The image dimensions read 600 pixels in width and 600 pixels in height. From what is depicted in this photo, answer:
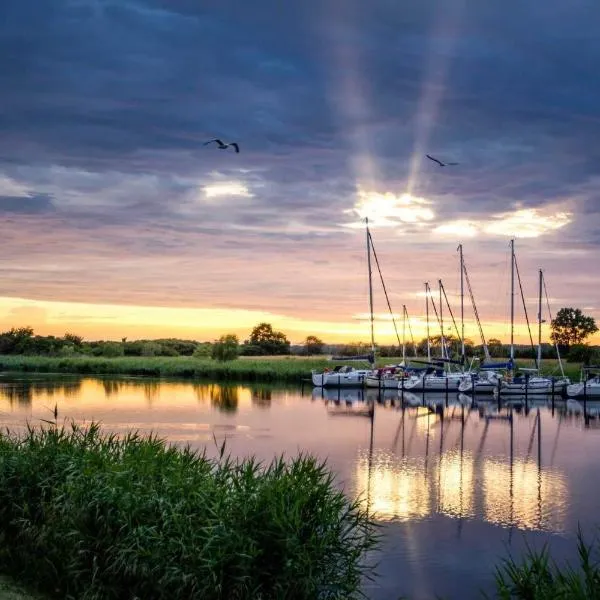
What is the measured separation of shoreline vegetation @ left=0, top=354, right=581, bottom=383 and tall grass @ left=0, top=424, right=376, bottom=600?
81.0 metres

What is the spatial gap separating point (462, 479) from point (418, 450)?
9216mm

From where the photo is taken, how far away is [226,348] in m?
114

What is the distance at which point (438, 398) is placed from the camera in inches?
3088

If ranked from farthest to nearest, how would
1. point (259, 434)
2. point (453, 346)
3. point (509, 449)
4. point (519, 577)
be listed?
point (453, 346), point (259, 434), point (509, 449), point (519, 577)

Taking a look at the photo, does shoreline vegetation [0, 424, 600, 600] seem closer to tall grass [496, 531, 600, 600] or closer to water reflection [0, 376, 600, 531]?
tall grass [496, 531, 600, 600]

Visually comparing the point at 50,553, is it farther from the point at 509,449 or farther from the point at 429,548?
the point at 509,449

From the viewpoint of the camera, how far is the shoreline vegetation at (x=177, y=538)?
48.3 ft

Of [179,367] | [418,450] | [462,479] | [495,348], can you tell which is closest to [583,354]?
[495,348]

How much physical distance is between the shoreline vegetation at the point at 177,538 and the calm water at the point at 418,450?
3.65 m

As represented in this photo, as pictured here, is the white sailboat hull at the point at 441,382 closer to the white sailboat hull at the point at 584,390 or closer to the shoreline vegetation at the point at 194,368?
the white sailboat hull at the point at 584,390

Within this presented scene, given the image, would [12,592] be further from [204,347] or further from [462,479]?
[204,347]

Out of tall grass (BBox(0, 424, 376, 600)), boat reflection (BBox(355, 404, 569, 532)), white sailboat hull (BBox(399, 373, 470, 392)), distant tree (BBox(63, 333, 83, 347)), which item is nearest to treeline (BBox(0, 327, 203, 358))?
distant tree (BBox(63, 333, 83, 347))

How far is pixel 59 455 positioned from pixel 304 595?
24.0 ft

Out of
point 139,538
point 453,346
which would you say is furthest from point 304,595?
point 453,346
